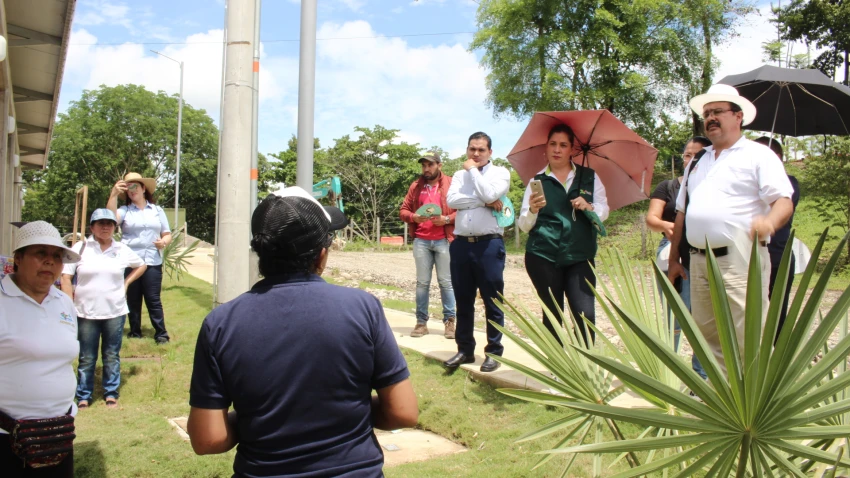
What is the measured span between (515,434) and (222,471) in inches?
72.4

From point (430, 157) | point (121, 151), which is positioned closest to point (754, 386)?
point (430, 157)

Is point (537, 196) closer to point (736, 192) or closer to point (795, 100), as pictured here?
point (736, 192)

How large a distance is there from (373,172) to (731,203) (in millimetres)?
34735

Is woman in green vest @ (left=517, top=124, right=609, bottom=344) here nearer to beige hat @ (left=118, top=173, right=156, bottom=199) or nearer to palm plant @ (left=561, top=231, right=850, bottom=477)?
palm plant @ (left=561, top=231, right=850, bottom=477)

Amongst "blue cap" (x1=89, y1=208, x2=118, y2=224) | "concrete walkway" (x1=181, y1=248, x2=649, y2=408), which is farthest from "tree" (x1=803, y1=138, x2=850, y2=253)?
"blue cap" (x1=89, y1=208, x2=118, y2=224)

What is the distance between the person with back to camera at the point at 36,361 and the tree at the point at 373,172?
1304 inches

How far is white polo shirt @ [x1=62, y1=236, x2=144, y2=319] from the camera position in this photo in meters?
5.54

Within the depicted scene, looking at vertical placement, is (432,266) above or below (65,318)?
above

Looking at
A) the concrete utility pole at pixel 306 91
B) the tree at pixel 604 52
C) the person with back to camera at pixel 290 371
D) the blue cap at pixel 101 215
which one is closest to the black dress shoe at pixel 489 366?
the concrete utility pole at pixel 306 91

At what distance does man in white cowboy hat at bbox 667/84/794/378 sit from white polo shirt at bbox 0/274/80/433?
10.9ft

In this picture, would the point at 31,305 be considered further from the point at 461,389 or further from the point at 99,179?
the point at 99,179

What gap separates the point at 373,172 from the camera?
37.8m

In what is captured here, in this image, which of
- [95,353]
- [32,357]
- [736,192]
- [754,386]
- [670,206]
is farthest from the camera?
[95,353]

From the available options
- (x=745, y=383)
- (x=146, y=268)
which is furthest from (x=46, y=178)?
(x=745, y=383)
